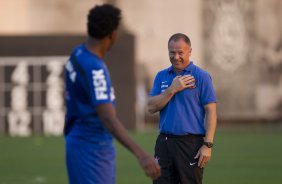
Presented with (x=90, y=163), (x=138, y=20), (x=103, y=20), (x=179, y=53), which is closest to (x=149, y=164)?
Answer: (x=90, y=163)

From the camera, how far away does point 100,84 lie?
6.22m

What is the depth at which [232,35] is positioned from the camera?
35.5 metres

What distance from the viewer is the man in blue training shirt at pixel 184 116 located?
8.27 m

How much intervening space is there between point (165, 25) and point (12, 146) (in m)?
14.8

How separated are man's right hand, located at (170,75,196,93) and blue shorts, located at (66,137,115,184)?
1.91 metres

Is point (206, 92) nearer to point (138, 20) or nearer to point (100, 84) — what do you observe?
point (100, 84)

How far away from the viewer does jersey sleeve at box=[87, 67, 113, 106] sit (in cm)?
621

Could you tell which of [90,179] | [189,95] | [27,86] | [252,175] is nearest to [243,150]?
[252,175]

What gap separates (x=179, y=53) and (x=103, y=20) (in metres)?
2.18

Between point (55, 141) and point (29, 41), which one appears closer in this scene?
point (55, 141)

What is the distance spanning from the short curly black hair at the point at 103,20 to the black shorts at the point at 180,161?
2294mm

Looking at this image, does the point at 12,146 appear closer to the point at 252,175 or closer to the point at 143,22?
the point at 252,175

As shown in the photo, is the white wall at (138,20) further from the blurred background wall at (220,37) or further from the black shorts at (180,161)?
the black shorts at (180,161)

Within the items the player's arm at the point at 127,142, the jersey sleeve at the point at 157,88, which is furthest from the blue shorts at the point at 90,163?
the jersey sleeve at the point at 157,88
